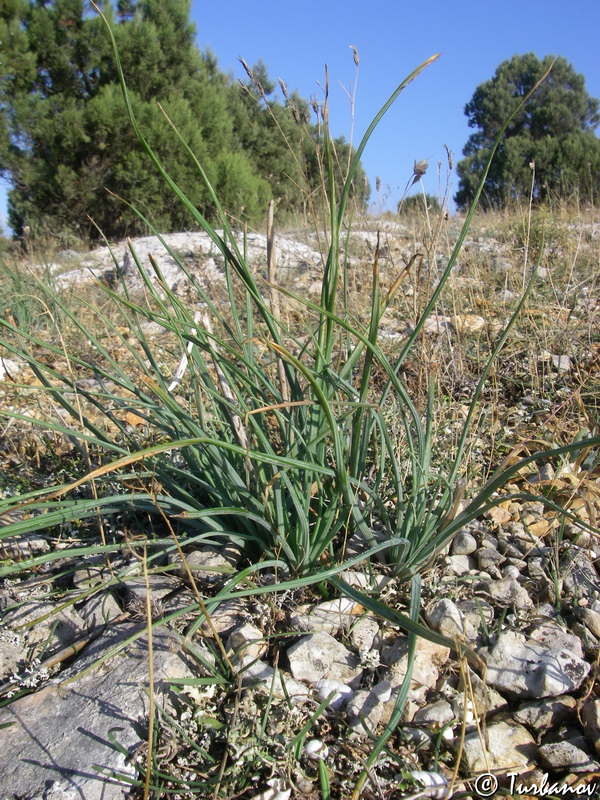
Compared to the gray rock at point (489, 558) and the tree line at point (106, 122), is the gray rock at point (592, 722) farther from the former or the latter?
the tree line at point (106, 122)

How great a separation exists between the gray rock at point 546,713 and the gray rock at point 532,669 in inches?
0.7

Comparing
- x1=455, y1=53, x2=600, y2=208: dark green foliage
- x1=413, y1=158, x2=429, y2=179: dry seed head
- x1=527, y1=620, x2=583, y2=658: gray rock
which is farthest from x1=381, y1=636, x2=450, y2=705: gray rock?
x1=455, y1=53, x2=600, y2=208: dark green foliage

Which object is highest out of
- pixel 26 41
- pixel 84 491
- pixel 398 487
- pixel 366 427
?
pixel 26 41

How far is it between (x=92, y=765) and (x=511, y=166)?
17833 millimetres

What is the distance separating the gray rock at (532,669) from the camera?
3.64ft

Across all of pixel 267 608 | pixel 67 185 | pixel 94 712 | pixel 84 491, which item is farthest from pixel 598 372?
pixel 67 185

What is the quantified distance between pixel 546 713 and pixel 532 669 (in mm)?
79

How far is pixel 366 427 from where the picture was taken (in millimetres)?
1421

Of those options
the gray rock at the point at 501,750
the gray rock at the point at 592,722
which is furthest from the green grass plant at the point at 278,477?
the gray rock at the point at 592,722

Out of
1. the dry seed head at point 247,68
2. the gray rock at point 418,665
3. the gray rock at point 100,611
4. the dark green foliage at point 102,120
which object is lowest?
the gray rock at point 418,665

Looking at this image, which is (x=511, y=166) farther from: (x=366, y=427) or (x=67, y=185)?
(x=366, y=427)

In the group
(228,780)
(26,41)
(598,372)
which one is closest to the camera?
(228,780)

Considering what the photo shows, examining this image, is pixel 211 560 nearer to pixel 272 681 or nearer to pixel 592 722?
pixel 272 681

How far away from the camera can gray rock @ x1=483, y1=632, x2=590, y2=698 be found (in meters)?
1.11
